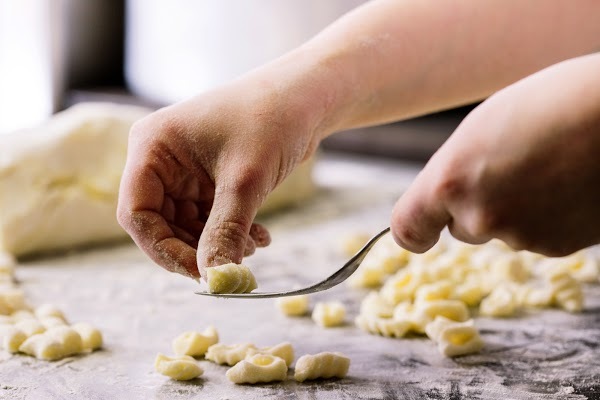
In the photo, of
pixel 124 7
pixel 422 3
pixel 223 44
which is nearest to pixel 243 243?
pixel 422 3

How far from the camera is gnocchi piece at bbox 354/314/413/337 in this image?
1193mm

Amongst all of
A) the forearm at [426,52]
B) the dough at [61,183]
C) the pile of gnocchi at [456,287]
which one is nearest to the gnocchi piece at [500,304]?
the pile of gnocchi at [456,287]

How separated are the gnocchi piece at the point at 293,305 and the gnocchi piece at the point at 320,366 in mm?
257

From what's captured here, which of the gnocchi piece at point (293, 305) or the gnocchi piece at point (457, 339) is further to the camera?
the gnocchi piece at point (293, 305)

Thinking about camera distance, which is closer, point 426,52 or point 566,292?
point 426,52

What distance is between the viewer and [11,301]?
1.25 metres

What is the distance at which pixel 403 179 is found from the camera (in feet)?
7.50

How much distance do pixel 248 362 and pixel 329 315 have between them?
10.9 inches

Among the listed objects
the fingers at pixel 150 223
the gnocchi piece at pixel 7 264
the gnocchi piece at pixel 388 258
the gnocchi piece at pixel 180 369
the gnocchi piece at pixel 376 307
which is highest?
the fingers at pixel 150 223

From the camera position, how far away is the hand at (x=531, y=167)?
2.33 feet

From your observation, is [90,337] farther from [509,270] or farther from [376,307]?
[509,270]

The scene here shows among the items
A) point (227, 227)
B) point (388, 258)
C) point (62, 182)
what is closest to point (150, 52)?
point (62, 182)

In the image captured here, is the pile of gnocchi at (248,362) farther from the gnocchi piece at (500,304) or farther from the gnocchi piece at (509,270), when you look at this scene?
the gnocchi piece at (509,270)

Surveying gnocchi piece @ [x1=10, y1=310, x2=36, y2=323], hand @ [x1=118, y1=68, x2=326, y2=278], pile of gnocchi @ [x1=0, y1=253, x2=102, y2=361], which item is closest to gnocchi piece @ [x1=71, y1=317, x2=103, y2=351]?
pile of gnocchi @ [x1=0, y1=253, x2=102, y2=361]
